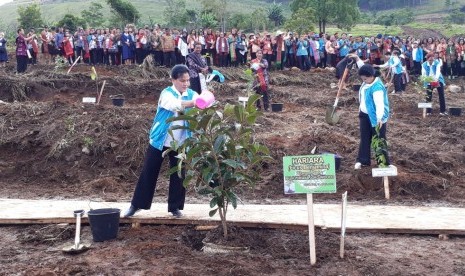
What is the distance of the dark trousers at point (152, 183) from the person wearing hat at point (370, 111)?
3251mm

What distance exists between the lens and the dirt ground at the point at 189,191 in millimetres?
4883

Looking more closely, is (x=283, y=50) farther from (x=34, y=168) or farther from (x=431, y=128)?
(x=34, y=168)

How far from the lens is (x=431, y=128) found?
12469mm

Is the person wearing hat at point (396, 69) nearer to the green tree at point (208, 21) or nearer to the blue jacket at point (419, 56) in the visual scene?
the blue jacket at point (419, 56)

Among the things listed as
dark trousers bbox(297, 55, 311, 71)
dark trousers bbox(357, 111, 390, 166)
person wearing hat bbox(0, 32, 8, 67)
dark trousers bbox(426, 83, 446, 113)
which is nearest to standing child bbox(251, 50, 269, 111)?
dark trousers bbox(426, 83, 446, 113)

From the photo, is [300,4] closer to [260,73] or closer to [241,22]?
[241,22]

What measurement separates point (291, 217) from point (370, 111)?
277cm

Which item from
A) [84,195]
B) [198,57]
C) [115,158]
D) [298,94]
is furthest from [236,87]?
[84,195]

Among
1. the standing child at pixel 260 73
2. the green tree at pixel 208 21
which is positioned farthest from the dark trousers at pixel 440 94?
the green tree at pixel 208 21

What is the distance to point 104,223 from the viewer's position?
216 inches

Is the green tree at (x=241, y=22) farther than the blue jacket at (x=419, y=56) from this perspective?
Yes

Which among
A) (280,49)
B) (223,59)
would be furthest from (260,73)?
(280,49)

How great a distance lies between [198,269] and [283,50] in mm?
17322

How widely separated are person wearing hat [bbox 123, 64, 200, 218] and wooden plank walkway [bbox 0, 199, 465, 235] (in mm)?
170
